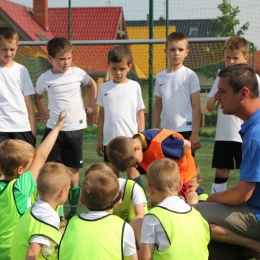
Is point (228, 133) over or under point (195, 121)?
under

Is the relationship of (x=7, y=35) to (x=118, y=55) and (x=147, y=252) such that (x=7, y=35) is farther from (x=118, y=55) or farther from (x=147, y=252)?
(x=147, y=252)

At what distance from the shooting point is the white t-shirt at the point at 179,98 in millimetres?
6273

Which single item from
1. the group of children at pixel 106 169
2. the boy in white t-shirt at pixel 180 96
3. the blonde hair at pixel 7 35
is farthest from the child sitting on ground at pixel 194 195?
the blonde hair at pixel 7 35

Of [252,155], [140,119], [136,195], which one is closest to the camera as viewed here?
[252,155]

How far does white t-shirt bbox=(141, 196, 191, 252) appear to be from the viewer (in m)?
3.59

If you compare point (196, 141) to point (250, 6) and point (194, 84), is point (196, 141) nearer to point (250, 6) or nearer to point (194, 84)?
point (194, 84)

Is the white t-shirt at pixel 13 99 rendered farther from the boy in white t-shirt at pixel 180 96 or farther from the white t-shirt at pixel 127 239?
the white t-shirt at pixel 127 239

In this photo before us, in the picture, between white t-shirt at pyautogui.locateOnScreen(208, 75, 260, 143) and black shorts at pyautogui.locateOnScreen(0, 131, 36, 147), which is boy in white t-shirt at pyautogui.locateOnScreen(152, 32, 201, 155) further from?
black shorts at pyautogui.locateOnScreen(0, 131, 36, 147)

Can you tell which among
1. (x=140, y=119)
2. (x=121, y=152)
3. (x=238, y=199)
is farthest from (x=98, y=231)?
(x=140, y=119)

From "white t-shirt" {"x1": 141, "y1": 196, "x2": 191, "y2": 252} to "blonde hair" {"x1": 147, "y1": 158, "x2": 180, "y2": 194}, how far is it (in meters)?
0.10

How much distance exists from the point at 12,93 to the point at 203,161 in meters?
5.16

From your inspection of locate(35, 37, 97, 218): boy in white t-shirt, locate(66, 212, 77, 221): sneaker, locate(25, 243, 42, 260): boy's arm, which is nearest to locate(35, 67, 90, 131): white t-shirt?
locate(35, 37, 97, 218): boy in white t-shirt

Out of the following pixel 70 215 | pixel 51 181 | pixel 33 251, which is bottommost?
pixel 70 215

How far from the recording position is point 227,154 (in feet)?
20.5
